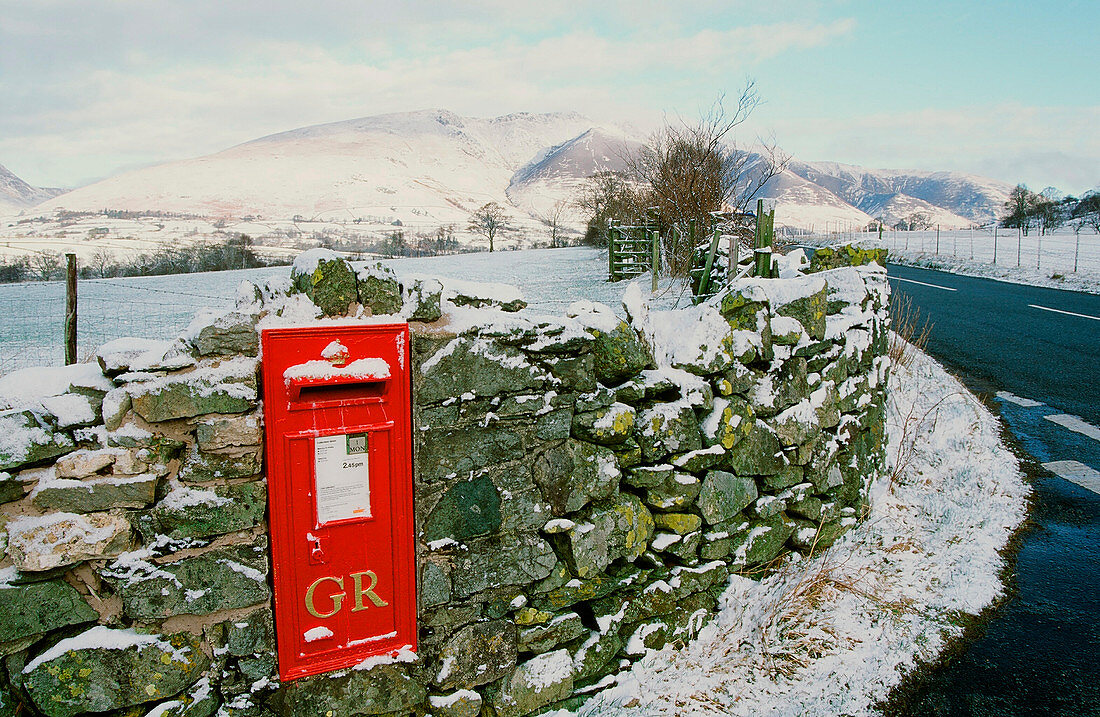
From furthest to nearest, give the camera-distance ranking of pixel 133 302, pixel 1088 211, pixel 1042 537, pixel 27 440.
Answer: pixel 1088 211
pixel 133 302
pixel 1042 537
pixel 27 440

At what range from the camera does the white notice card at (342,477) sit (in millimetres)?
2346

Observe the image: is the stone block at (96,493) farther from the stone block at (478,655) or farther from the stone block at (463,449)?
the stone block at (478,655)

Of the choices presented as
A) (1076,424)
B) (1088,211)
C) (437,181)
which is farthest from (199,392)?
(437,181)

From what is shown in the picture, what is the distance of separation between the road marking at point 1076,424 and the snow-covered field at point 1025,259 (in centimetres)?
607

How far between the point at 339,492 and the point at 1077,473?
6.19m

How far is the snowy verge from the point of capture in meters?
2.97

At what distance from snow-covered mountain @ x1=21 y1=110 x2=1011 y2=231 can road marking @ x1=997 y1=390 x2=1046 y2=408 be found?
29.6 feet

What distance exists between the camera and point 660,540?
3.15 m

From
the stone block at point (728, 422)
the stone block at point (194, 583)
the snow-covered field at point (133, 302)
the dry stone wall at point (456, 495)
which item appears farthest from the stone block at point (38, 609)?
the stone block at point (728, 422)

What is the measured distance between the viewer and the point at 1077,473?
5180 mm

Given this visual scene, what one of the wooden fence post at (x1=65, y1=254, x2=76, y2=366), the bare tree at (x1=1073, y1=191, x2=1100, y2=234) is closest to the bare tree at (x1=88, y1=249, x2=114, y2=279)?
the wooden fence post at (x1=65, y1=254, x2=76, y2=366)

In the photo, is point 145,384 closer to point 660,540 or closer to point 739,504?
point 660,540

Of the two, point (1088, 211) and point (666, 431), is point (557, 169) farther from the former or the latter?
point (666, 431)

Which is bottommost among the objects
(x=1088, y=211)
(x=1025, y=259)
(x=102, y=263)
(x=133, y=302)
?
(x=133, y=302)
